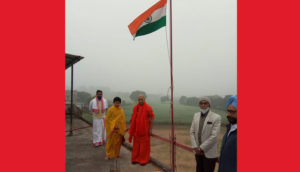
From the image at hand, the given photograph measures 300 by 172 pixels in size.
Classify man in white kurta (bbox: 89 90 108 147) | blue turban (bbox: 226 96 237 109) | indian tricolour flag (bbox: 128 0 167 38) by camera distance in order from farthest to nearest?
1. man in white kurta (bbox: 89 90 108 147)
2. indian tricolour flag (bbox: 128 0 167 38)
3. blue turban (bbox: 226 96 237 109)

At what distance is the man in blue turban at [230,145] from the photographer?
2.12 m

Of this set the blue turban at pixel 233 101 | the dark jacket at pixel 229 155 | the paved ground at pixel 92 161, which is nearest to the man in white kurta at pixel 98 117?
the paved ground at pixel 92 161

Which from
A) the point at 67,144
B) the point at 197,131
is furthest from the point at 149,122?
the point at 67,144

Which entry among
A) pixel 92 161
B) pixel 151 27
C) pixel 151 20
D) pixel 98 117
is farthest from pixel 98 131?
pixel 151 20

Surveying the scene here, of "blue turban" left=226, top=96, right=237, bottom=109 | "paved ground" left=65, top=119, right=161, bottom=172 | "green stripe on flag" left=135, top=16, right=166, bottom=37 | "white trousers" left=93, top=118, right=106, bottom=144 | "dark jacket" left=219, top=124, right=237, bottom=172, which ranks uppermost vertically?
→ "green stripe on flag" left=135, top=16, right=166, bottom=37

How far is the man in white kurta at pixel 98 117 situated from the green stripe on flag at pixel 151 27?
2932mm

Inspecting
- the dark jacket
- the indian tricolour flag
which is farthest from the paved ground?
the indian tricolour flag

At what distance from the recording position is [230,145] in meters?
2.15

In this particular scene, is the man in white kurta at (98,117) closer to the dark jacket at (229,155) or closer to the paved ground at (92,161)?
the paved ground at (92,161)

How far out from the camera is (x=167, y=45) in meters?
3.65

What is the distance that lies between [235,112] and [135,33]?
254 cm

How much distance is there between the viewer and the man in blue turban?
6.95 ft

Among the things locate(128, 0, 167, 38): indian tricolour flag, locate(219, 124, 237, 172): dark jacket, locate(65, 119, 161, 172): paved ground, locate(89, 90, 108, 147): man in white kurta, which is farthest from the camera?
locate(89, 90, 108, 147): man in white kurta

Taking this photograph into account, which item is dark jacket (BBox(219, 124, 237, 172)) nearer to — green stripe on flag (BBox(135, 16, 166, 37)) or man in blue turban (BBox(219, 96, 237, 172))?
man in blue turban (BBox(219, 96, 237, 172))
